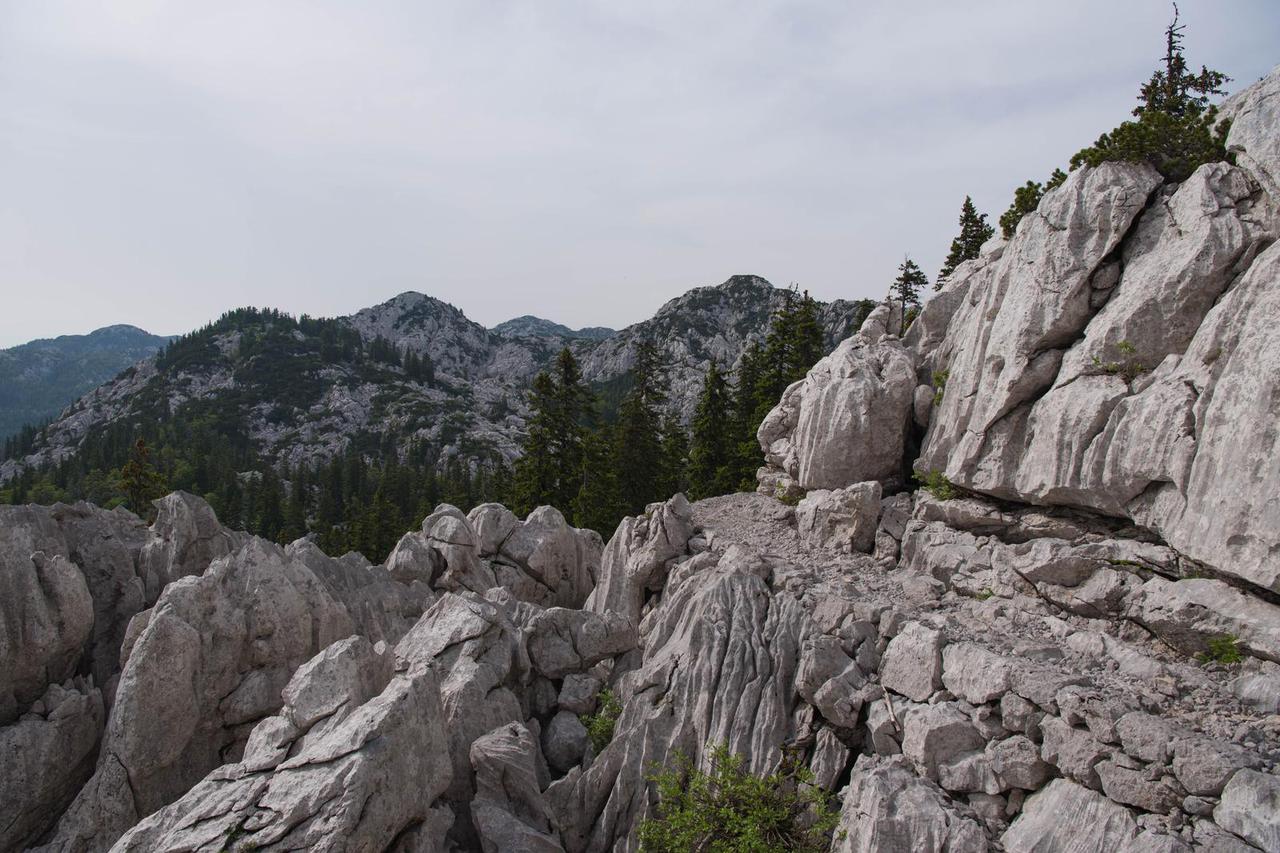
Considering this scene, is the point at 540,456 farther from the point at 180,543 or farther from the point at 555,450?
the point at 180,543

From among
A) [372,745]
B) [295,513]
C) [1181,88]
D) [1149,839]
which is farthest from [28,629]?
[295,513]

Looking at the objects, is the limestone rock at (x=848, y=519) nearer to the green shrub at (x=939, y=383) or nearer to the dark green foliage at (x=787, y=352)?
the green shrub at (x=939, y=383)

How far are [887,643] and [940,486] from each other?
7.56 meters

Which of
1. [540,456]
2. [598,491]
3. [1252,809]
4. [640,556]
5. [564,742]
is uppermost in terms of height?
[540,456]

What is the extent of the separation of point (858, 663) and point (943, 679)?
224cm

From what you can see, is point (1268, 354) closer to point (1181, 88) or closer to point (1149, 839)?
point (1149, 839)

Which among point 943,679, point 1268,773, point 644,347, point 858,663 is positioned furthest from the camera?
point 644,347

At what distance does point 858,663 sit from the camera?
1692cm

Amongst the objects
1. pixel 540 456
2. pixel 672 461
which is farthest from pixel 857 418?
pixel 672 461

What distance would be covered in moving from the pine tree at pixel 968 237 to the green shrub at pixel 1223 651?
34.8 metres

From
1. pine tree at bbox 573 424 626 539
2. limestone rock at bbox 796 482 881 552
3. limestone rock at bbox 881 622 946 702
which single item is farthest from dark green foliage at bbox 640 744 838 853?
pine tree at bbox 573 424 626 539

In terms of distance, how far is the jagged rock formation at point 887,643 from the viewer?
1298 centimetres

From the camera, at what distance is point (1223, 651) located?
13539mm

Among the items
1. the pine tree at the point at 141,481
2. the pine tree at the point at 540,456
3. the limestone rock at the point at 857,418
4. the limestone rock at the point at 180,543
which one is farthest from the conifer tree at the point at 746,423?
the pine tree at the point at 141,481
